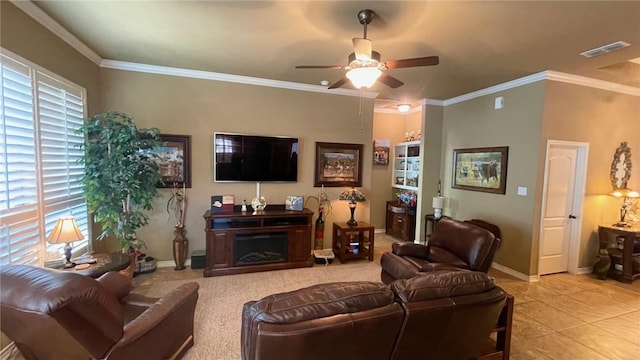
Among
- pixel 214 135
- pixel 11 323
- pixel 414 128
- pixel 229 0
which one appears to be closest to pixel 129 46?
pixel 214 135

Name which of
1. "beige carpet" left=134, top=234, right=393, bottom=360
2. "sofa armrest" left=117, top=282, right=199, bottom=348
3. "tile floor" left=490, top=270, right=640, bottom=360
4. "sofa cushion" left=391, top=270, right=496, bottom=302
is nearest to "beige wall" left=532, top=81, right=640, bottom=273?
"tile floor" left=490, top=270, right=640, bottom=360

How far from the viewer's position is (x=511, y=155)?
4.21 metres

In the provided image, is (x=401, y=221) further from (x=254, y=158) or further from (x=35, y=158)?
(x=35, y=158)

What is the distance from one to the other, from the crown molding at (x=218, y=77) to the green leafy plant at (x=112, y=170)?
3.58 feet

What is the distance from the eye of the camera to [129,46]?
324 cm

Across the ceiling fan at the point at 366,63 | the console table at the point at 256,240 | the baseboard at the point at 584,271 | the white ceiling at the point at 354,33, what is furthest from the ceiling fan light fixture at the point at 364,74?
the baseboard at the point at 584,271

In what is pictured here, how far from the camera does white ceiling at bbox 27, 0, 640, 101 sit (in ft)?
7.73

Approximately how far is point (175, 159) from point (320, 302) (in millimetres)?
3535

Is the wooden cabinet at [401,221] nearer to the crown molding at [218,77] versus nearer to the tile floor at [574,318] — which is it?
the tile floor at [574,318]

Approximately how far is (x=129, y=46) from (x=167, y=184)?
5.89 feet

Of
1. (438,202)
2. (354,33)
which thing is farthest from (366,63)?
(438,202)

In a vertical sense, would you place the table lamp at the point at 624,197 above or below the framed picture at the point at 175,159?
below

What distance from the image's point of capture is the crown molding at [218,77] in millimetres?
3797

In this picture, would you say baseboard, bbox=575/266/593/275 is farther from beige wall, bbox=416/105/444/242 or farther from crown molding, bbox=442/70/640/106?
crown molding, bbox=442/70/640/106
